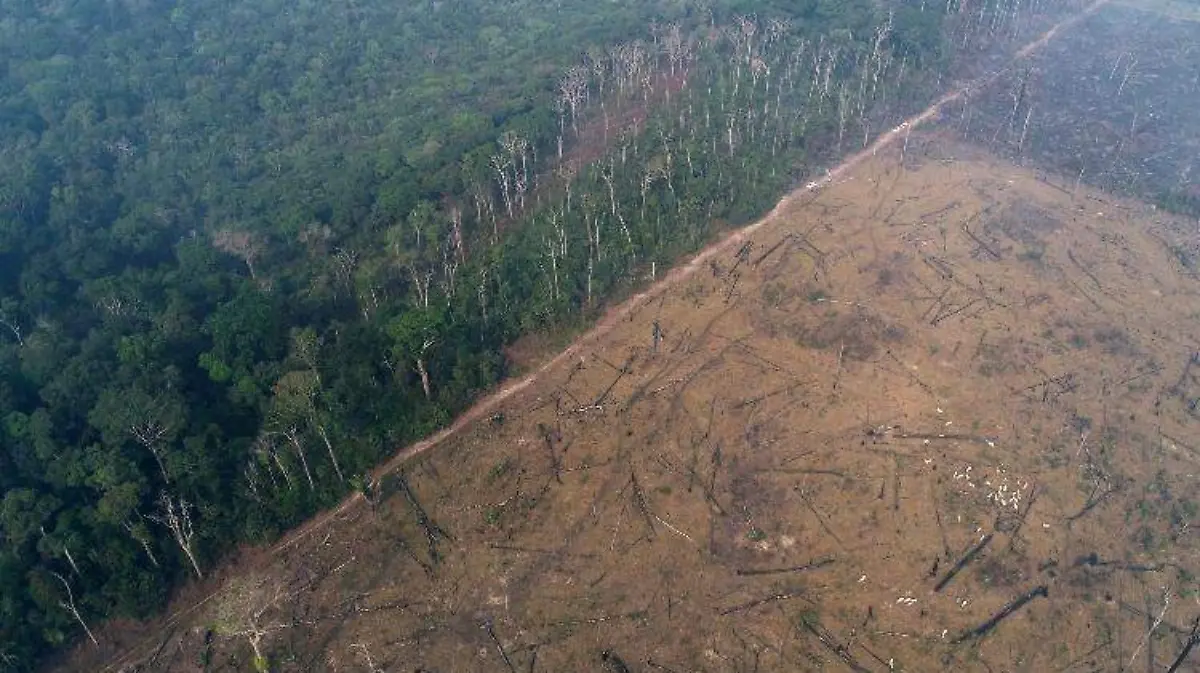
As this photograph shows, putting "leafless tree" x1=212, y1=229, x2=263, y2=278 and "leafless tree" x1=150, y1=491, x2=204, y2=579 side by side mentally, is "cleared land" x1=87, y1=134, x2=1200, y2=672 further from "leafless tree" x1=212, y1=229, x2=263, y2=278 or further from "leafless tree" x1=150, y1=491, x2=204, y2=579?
"leafless tree" x1=212, y1=229, x2=263, y2=278

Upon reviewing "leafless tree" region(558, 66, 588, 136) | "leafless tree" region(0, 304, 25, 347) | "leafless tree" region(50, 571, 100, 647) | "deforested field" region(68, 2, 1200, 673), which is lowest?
"deforested field" region(68, 2, 1200, 673)

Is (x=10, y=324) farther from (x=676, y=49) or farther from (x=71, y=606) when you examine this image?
(x=676, y=49)

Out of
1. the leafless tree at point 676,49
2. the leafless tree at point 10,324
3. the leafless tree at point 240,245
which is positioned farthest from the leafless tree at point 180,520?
the leafless tree at point 676,49

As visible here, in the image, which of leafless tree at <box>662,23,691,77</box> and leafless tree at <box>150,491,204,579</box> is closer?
leafless tree at <box>150,491,204,579</box>

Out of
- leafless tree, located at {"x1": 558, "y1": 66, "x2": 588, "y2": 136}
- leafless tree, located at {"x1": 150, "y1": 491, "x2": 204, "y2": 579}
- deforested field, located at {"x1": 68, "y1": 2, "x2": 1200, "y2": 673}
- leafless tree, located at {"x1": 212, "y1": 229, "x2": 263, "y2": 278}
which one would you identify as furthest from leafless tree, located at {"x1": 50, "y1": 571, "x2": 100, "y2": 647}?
leafless tree, located at {"x1": 558, "y1": 66, "x2": 588, "y2": 136}

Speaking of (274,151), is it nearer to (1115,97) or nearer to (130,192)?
(130,192)

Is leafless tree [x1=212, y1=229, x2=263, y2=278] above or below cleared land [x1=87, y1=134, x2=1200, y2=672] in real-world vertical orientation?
above

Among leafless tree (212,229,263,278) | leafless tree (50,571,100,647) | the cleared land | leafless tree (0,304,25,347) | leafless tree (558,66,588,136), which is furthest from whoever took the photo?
leafless tree (558,66,588,136)
